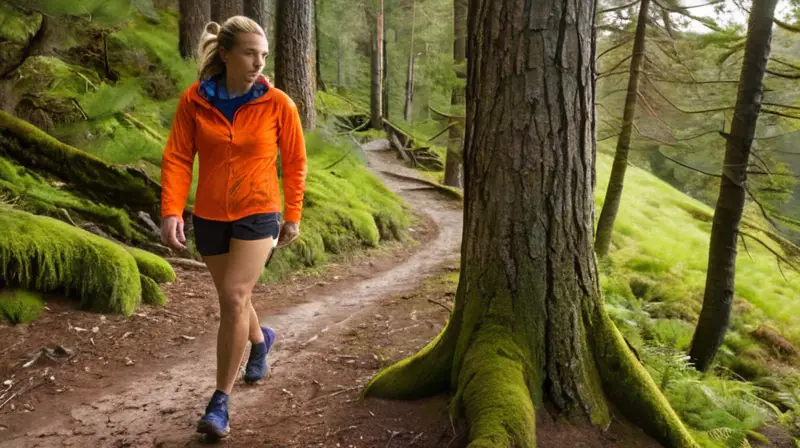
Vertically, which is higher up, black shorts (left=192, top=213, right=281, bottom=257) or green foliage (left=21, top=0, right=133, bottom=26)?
green foliage (left=21, top=0, right=133, bottom=26)

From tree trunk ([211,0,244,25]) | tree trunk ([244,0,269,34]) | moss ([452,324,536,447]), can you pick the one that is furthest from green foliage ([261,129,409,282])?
moss ([452,324,536,447])

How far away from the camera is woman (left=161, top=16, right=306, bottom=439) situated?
292cm

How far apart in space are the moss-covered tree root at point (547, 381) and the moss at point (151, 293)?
3.39 m

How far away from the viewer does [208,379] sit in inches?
162

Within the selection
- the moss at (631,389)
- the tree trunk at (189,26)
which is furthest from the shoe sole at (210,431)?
the tree trunk at (189,26)

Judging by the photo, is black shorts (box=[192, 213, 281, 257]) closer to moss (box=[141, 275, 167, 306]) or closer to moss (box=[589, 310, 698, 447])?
moss (box=[589, 310, 698, 447])

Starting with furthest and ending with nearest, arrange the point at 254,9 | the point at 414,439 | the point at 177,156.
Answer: the point at 254,9 < the point at 177,156 < the point at 414,439

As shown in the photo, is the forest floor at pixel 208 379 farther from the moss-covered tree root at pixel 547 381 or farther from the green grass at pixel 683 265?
the green grass at pixel 683 265

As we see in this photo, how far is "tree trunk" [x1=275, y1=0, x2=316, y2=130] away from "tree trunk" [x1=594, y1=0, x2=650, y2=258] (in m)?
5.61

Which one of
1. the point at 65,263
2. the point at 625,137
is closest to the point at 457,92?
the point at 625,137

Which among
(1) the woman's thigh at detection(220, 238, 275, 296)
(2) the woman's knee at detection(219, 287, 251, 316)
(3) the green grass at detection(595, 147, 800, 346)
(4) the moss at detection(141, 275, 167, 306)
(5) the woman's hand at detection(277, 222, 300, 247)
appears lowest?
(3) the green grass at detection(595, 147, 800, 346)

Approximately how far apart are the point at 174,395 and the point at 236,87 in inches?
88.1

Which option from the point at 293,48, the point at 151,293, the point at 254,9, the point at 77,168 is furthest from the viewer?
Result: the point at 254,9

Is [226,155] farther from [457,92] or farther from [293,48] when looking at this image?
[457,92]
